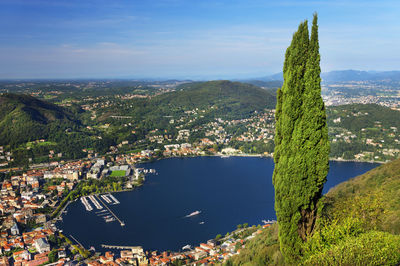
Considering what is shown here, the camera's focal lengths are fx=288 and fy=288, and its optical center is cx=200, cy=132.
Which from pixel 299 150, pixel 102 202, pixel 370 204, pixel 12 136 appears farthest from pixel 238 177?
pixel 12 136

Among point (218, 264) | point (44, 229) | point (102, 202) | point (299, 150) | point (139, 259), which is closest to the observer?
point (299, 150)

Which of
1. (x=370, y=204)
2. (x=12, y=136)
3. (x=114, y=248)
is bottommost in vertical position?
(x=114, y=248)

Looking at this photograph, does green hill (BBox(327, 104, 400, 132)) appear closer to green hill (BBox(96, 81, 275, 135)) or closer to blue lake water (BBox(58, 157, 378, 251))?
blue lake water (BBox(58, 157, 378, 251))

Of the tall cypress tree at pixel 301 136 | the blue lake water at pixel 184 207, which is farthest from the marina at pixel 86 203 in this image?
the tall cypress tree at pixel 301 136

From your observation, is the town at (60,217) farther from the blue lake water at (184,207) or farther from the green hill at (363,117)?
the green hill at (363,117)

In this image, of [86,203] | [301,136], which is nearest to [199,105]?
[86,203]

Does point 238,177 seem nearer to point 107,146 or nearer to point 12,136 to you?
point 107,146
